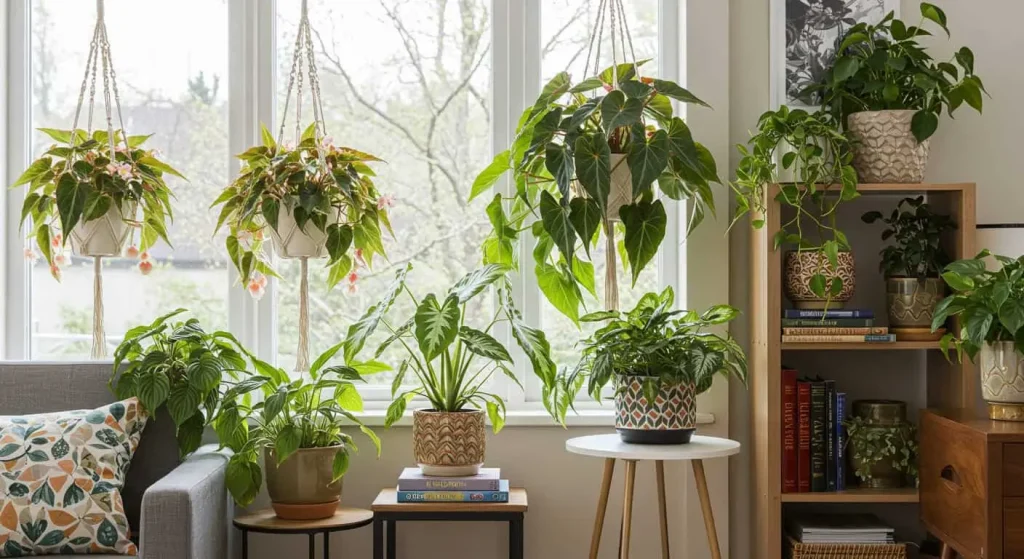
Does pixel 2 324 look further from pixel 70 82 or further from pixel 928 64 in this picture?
pixel 928 64

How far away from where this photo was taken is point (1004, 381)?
99.7 inches

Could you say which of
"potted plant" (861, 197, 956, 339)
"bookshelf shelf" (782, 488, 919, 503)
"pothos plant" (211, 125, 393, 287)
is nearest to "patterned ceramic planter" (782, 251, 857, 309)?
"potted plant" (861, 197, 956, 339)

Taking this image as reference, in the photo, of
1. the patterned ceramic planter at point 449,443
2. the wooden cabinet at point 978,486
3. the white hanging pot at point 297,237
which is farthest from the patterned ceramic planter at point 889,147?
the white hanging pot at point 297,237

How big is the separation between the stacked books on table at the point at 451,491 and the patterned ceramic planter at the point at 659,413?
388mm

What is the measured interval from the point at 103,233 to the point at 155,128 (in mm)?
542

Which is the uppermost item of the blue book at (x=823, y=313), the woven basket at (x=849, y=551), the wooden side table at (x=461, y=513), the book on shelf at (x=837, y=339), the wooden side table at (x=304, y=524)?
the blue book at (x=823, y=313)

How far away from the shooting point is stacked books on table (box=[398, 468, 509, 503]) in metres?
2.71

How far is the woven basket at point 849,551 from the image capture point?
110 inches

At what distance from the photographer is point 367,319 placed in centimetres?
290

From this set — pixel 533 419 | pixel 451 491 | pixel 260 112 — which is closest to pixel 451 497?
pixel 451 491

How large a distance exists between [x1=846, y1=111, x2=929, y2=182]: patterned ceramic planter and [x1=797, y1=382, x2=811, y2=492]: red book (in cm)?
63

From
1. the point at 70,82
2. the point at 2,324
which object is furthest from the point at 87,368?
the point at 70,82

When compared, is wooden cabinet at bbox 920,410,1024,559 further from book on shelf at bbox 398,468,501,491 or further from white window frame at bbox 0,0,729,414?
book on shelf at bbox 398,468,501,491

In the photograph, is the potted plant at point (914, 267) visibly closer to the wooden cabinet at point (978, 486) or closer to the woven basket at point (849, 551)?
the wooden cabinet at point (978, 486)
